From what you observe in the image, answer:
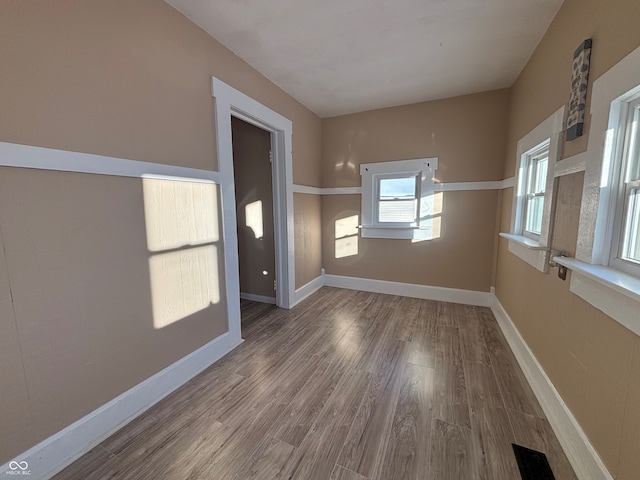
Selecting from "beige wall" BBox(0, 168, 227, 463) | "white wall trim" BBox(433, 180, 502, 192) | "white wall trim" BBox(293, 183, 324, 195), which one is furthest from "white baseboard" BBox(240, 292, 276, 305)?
"white wall trim" BBox(433, 180, 502, 192)

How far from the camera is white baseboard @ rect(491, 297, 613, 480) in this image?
1.14 meters

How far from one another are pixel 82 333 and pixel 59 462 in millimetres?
617

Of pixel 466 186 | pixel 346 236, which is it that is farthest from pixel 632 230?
pixel 346 236

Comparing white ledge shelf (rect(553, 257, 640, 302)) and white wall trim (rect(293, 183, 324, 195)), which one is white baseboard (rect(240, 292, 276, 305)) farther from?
white ledge shelf (rect(553, 257, 640, 302))

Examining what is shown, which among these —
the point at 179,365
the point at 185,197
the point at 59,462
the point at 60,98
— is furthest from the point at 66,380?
the point at 60,98

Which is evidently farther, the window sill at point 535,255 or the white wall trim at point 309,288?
the white wall trim at point 309,288

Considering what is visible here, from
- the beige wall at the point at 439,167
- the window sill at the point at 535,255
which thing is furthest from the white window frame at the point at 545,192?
the beige wall at the point at 439,167

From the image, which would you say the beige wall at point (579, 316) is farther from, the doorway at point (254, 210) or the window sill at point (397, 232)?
the doorway at point (254, 210)

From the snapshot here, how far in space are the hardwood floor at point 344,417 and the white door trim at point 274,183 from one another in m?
0.69

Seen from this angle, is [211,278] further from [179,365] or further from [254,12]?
[254,12]

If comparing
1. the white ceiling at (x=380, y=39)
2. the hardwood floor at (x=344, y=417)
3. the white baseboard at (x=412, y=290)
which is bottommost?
the hardwood floor at (x=344, y=417)

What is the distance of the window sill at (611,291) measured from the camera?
921 mm

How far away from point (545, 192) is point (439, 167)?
1.58m

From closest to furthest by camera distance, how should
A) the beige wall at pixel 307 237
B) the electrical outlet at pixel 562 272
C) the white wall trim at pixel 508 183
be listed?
1. the electrical outlet at pixel 562 272
2. the white wall trim at pixel 508 183
3. the beige wall at pixel 307 237
